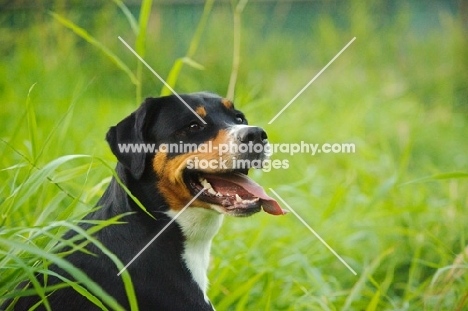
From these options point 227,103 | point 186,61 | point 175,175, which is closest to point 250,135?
point 175,175

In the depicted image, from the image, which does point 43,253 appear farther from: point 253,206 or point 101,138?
point 101,138

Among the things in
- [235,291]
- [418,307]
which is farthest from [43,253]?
[418,307]

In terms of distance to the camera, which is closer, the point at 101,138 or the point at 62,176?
the point at 62,176

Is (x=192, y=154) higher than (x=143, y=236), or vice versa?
(x=192, y=154)

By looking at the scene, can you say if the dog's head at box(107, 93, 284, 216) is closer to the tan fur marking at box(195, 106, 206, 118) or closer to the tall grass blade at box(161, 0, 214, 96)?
the tan fur marking at box(195, 106, 206, 118)

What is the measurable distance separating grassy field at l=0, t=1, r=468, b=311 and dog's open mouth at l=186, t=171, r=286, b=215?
1.39ft

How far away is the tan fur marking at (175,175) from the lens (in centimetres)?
297

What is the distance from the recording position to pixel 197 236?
3045mm

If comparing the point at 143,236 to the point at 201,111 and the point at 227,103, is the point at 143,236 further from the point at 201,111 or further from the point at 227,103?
the point at 227,103

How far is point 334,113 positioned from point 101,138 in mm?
2560

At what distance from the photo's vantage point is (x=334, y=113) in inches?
258

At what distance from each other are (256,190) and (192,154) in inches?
11.8

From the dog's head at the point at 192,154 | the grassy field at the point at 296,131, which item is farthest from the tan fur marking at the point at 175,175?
the grassy field at the point at 296,131

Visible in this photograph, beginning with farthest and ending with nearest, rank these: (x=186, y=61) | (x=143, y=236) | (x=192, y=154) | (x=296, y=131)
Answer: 1. (x=296, y=131)
2. (x=186, y=61)
3. (x=192, y=154)
4. (x=143, y=236)
